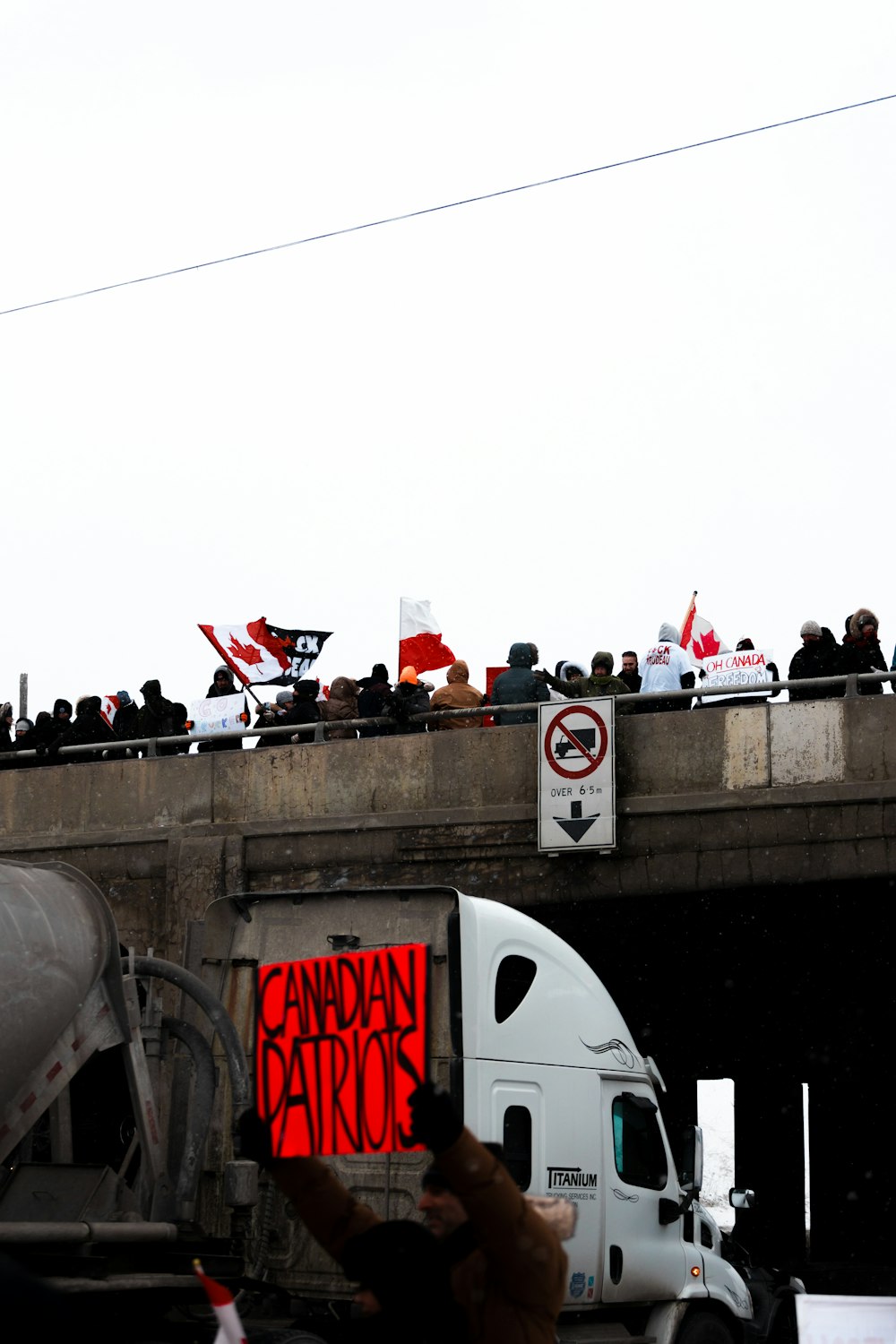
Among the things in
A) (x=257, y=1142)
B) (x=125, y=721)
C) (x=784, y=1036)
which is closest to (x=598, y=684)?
(x=125, y=721)

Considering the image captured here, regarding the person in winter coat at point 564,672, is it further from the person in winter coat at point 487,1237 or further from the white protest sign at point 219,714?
the person in winter coat at point 487,1237

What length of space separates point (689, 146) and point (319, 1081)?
35.7ft

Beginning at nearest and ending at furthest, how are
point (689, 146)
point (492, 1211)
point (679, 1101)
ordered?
point (492, 1211)
point (689, 146)
point (679, 1101)

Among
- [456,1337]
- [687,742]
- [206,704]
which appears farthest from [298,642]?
[456,1337]

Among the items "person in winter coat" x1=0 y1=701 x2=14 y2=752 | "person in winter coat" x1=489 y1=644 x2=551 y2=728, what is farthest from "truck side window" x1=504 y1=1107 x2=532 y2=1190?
"person in winter coat" x1=0 y1=701 x2=14 y2=752

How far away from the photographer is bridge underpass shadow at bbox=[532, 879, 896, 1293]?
19906mm

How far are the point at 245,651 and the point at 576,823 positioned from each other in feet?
16.5

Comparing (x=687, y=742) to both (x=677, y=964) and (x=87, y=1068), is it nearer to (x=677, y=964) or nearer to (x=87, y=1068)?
(x=677, y=964)

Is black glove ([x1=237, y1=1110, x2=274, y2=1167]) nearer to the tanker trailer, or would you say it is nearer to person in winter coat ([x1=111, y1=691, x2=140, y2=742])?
the tanker trailer

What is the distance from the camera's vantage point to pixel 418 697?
19.1 m

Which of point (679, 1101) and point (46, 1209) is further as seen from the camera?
point (679, 1101)

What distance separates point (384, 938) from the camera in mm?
9805

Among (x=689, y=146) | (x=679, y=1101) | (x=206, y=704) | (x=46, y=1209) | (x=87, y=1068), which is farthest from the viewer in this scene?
(x=679, y=1101)

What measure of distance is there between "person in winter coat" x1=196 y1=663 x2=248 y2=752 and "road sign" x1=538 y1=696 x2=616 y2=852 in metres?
4.15
